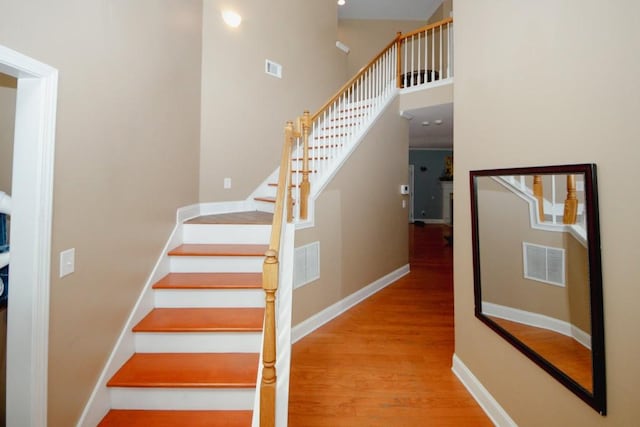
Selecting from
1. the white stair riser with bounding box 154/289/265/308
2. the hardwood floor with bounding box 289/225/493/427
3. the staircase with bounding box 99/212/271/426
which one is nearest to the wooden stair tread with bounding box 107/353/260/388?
the staircase with bounding box 99/212/271/426

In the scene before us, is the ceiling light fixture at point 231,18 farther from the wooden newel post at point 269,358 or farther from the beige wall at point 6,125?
the wooden newel post at point 269,358

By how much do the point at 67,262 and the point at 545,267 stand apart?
2.57 m

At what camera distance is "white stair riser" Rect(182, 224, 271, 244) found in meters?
2.93

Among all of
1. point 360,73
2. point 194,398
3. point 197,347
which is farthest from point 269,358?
point 360,73

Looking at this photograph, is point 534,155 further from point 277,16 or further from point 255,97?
point 277,16

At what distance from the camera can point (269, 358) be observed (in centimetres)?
134

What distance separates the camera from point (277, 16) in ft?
14.4

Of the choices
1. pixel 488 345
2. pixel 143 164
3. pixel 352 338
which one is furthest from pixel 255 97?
pixel 488 345

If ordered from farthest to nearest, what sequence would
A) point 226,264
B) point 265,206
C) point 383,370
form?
1. point 265,206
2. point 226,264
3. point 383,370

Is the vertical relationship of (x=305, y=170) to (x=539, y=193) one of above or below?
above

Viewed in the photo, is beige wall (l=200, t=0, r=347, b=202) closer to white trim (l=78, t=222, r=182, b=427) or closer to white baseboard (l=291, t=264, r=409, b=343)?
white trim (l=78, t=222, r=182, b=427)

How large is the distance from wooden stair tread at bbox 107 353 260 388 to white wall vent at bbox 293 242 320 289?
103cm

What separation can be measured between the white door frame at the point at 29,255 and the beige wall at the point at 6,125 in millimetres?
526

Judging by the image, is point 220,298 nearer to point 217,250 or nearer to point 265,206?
point 217,250
